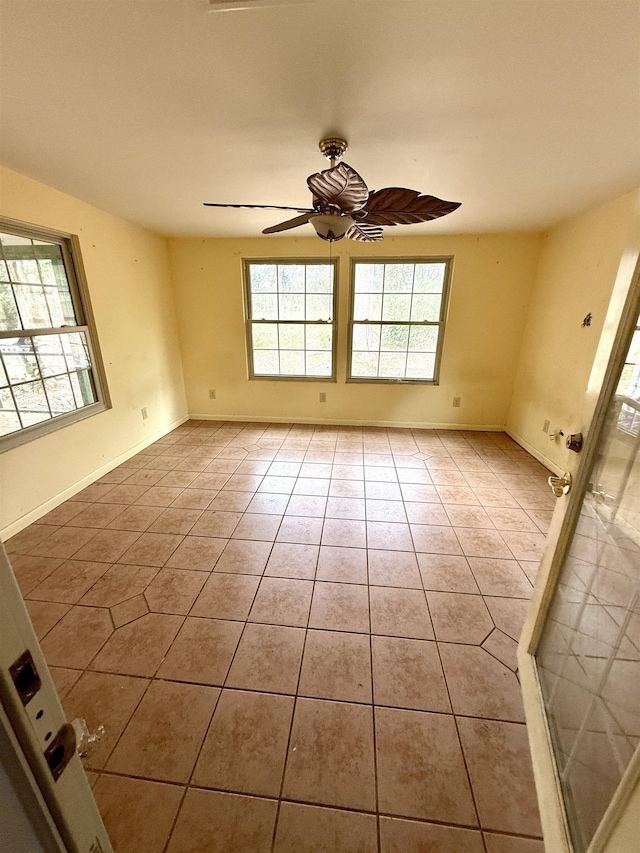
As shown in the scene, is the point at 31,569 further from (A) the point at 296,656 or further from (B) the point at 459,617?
(B) the point at 459,617

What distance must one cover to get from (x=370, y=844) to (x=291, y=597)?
2.96 ft

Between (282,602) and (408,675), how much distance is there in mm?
669

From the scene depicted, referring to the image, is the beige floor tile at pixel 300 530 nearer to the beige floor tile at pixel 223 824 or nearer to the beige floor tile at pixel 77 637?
the beige floor tile at pixel 77 637

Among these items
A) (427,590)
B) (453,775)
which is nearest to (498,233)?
(427,590)

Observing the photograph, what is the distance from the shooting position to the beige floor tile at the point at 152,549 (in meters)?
1.99

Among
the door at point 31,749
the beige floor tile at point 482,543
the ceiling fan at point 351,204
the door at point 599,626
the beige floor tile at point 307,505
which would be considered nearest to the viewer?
the door at point 31,749

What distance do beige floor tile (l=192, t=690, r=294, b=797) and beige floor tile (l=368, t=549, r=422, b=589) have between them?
777 mm

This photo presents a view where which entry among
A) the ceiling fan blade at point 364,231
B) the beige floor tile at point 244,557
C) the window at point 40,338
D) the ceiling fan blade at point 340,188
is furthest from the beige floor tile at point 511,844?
the window at point 40,338

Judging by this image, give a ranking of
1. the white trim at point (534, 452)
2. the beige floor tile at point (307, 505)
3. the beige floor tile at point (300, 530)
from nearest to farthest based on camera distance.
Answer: the beige floor tile at point (300, 530)
the beige floor tile at point (307, 505)
the white trim at point (534, 452)

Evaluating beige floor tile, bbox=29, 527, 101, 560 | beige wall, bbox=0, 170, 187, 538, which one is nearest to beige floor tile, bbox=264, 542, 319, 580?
beige floor tile, bbox=29, 527, 101, 560

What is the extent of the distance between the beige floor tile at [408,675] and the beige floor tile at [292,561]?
537 mm

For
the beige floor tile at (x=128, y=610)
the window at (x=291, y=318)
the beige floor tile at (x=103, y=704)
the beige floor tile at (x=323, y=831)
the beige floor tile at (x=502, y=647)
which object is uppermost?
the window at (x=291, y=318)

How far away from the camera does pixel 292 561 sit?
2.00 meters

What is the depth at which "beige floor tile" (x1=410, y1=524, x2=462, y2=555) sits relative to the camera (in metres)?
2.10
